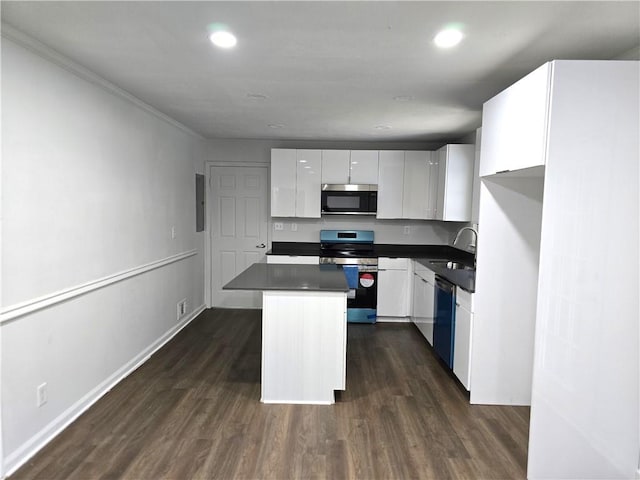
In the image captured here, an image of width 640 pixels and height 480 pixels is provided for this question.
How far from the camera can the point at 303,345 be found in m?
2.79

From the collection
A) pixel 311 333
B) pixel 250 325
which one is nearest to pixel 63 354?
pixel 311 333

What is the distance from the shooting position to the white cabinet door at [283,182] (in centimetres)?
481

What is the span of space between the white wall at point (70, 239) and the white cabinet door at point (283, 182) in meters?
1.40

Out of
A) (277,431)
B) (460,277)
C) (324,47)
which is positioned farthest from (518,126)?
(277,431)

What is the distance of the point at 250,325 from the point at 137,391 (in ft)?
5.81

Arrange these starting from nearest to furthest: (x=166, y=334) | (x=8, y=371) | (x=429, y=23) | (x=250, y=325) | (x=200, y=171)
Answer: (x=429, y=23)
(x=8, y=371)
(x=166, y=334)
(x=250, y=325)
(x=200, y=171)

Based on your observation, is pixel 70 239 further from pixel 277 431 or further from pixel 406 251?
pixel 406 251

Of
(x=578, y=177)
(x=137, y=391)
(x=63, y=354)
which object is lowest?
(x=137, y=391)

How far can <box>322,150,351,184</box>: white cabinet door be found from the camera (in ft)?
15.8

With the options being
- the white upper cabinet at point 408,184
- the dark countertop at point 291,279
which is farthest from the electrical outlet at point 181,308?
the white upper cabinet at point 408,184

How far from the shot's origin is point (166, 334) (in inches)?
157

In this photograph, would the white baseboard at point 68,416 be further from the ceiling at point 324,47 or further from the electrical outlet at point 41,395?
the ceiling at point 324,47

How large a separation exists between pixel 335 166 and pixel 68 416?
3613 millimetres

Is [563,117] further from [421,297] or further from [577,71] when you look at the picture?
[421,297]
